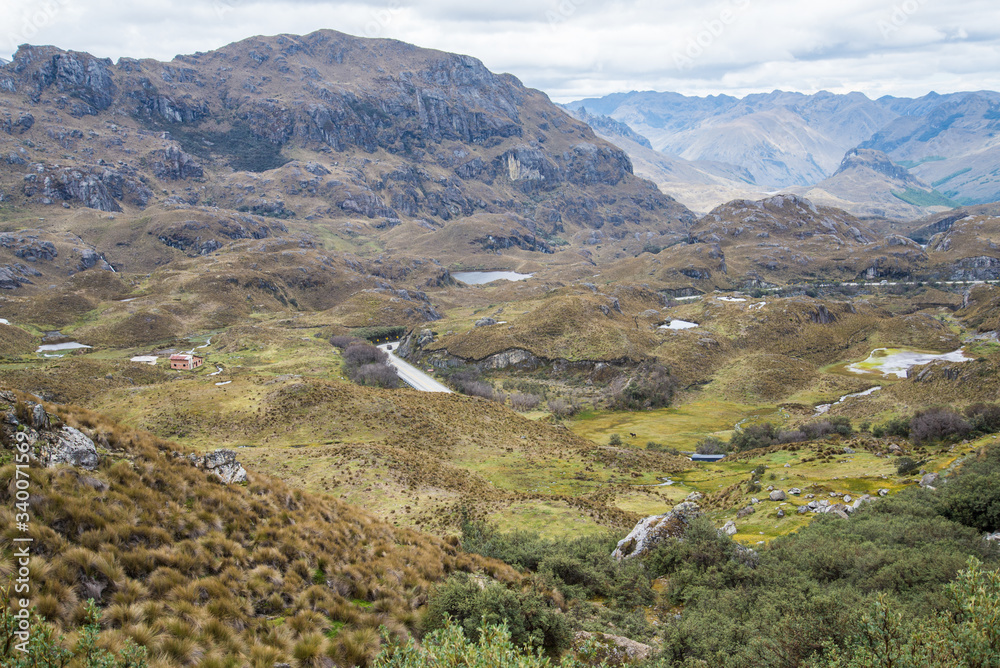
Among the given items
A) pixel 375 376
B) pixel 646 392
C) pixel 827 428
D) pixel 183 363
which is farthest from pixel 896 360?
pixel 183 363

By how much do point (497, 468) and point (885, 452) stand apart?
105ft

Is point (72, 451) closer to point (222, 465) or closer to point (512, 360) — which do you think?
point (222, 465)

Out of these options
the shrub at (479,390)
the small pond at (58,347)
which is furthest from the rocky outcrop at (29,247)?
the shrub at (479,390)

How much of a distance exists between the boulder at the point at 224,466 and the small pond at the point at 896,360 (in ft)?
363

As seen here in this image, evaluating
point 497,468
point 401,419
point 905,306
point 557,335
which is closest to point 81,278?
point 557,335

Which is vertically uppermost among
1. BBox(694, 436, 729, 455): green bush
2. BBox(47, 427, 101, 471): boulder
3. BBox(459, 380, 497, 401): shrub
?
BBox(47, 427, 101, 471): boulder

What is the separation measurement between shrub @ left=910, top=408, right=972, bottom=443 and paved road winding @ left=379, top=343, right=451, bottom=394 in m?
69.5

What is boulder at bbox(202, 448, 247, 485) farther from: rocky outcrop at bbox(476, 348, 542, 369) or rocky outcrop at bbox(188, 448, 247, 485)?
rocky outcrop at bbox(476, 348, 542, 369)

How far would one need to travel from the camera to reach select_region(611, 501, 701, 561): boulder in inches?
998

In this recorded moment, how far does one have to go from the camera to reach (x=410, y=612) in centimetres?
1532

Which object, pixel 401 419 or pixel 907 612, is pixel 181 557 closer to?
pixel 907 612

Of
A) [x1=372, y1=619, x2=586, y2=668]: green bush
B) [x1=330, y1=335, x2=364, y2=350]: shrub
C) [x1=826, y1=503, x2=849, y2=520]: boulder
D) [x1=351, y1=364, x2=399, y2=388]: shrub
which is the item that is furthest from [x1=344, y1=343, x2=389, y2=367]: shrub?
[x1=372, y1=619, x2=586, y2=668]: green bush

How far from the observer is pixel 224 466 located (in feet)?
63.1

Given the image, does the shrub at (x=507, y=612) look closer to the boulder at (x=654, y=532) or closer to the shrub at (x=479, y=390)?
the boulder at (x=654, y=532)
